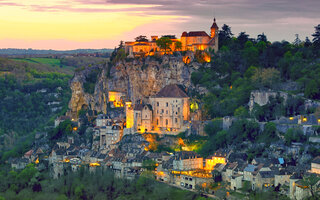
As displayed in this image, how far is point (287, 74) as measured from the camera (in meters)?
88.0

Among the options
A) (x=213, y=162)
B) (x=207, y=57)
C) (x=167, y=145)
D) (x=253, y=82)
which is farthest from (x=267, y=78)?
(x=213, y=162)

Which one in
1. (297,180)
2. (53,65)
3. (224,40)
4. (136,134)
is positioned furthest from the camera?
(53,65)

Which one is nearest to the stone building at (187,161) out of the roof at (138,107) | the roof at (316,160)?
the roof at (138,107)

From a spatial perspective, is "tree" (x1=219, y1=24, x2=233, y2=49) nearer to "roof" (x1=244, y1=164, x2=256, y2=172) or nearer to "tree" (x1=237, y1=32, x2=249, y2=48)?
"tree" (x1=237, y1=32, x2=249, y2=48)

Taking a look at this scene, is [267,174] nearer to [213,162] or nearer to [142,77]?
[213,162]

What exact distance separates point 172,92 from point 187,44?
1180cm

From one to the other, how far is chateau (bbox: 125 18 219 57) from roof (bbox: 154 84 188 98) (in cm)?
890

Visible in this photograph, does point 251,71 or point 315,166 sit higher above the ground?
point 251,71

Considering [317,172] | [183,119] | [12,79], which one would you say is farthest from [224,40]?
[12,79]

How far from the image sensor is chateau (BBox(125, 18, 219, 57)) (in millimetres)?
94438

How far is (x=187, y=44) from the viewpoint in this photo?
313ft

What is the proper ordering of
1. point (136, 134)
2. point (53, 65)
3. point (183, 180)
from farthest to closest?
point (53, 65) → point (136, 134) → point (183, 180)

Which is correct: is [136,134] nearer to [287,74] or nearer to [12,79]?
[287,74]

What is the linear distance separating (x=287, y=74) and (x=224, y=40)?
14431 millimetres
